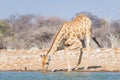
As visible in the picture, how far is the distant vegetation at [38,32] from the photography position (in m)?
42.9

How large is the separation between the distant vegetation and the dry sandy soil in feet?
30.5

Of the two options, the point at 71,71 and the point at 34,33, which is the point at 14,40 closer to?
the point at 34,33

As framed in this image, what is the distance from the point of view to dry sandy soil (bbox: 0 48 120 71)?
77.6ft

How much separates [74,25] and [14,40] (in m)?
22.5

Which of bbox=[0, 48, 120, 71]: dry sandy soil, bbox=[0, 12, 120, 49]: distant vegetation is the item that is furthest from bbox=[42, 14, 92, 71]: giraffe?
bbox=[0, 12, 120, 49]: distant vegetation

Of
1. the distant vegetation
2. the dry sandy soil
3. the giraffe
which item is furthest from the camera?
the distant vegetation

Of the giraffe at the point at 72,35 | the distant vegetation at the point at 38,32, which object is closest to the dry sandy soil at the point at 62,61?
the giraffe at the point at 72,35

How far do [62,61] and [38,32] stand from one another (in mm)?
22044

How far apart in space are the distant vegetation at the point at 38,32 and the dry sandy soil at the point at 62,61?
9.29 meters

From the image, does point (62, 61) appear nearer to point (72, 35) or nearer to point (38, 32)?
point (72, 35)

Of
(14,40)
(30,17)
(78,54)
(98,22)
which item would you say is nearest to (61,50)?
(78,54)

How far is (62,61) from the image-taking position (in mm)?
24844

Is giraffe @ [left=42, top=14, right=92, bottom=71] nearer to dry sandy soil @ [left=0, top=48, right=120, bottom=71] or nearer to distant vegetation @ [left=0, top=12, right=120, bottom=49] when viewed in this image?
dry sandy soil @ [left=0, top=48, right=120, bottom=71]

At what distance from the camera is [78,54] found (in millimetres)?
25578
